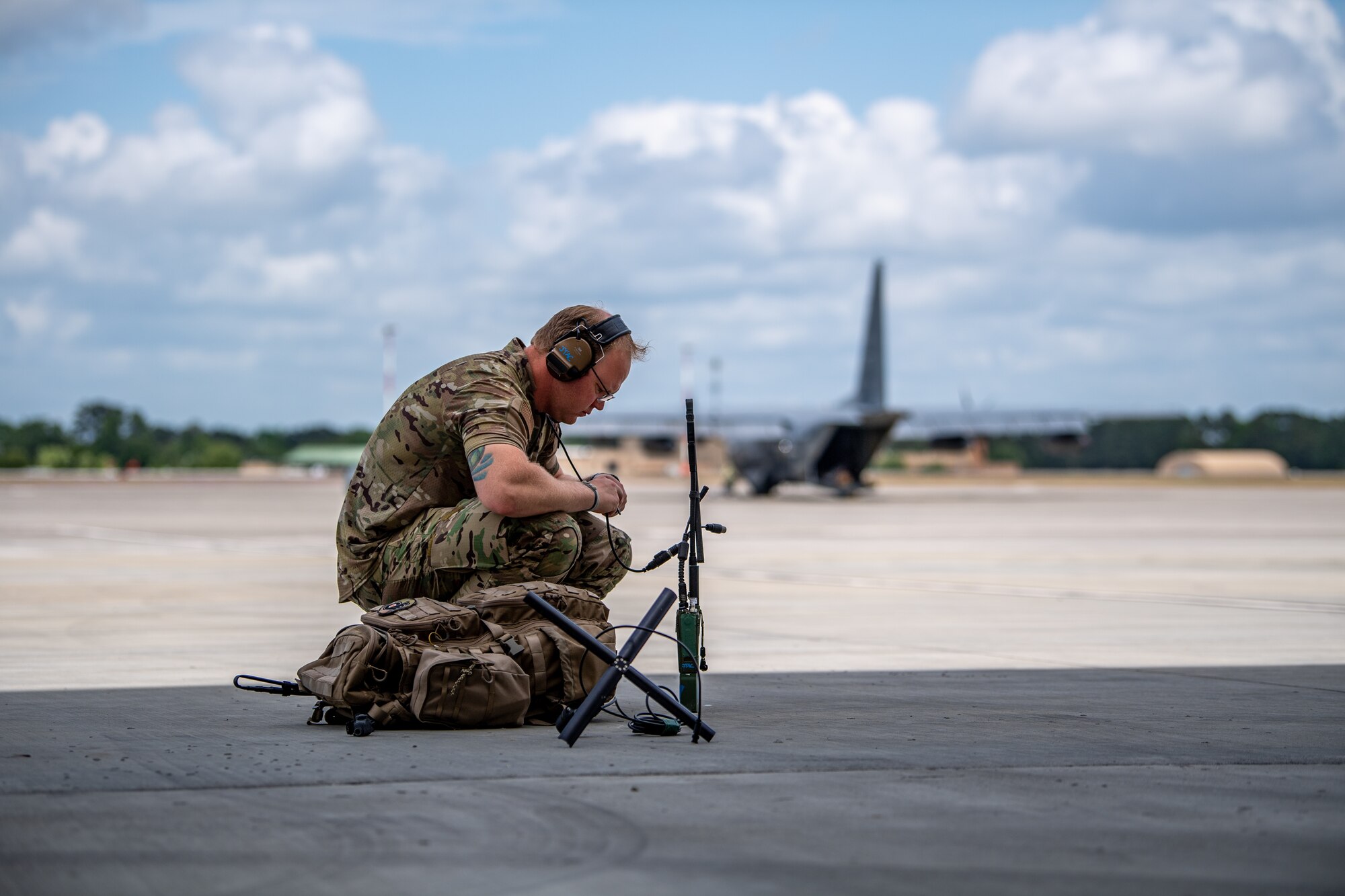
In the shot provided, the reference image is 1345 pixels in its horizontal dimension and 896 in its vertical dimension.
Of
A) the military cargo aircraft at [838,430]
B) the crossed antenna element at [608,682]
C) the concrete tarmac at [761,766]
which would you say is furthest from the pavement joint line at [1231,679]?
the military cargo aircraft at [838,430]

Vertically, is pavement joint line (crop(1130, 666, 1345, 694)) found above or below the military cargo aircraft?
below

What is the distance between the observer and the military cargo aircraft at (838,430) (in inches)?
2007

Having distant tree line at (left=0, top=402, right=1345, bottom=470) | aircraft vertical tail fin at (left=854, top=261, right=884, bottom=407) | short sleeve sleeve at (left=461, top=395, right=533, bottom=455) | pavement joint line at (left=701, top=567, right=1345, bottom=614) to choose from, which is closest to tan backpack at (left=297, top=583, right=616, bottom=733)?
short sleeve sleeve at (left=461, top=395, right=533, bottom=455)

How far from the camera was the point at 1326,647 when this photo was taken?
9.48 m

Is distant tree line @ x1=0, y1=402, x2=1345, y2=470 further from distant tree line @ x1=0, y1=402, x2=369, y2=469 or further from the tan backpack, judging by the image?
the tan backpack

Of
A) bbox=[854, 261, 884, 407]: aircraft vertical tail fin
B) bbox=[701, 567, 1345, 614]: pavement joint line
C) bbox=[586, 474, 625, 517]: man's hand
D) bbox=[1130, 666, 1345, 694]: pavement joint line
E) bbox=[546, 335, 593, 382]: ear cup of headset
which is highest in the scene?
bbox=[854, 261, 884, 407]: aircraft vertical tail fin

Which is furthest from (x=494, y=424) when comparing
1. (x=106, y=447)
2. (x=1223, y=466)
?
(x=106, y=447)

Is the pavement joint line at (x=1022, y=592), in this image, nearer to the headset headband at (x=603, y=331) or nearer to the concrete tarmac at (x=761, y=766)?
the concrete tarmac at (x=761, y=766)

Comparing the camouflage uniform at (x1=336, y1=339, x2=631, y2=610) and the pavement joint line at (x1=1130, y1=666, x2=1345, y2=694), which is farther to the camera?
the pavement joint line at (x1=1130, y1=666, x2=1345, y2=694)

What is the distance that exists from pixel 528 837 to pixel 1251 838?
191 centimetres

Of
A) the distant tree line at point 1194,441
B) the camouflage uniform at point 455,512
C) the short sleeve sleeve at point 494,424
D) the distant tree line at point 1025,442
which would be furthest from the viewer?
the distant tree line at point 1194,441

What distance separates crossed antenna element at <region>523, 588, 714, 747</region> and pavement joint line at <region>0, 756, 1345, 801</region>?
21.3 inches

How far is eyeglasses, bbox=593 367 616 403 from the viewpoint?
645cm

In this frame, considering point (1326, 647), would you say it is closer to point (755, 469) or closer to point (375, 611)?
point (375, 611)
